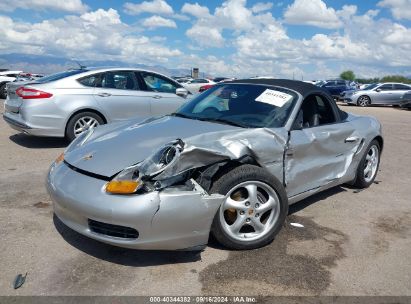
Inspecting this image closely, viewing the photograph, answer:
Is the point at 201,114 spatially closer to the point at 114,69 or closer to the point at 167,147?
the point at 167,147

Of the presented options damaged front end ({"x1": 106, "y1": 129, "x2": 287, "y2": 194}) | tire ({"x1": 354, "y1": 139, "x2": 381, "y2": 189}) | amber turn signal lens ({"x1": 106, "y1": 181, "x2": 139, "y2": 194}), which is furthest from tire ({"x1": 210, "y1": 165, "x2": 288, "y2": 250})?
tire ({"x1": 354, "y1": 139, "x2": 381, "y2": 189})

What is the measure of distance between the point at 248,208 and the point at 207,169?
1.64ft

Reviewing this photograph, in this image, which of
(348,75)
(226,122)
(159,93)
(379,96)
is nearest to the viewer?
(226,122)

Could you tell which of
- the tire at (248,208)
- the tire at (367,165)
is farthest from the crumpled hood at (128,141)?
the tire at (367,165)

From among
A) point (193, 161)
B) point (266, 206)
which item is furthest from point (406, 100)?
point (193, 161)

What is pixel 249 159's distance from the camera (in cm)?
354

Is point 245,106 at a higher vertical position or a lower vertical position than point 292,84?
lower

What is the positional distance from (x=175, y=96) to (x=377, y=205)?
4.66 m

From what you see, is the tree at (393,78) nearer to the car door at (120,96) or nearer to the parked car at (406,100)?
the parked car at (406,100)

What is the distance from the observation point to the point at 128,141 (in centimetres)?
363

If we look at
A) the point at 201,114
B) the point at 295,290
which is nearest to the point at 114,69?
the point at 201,114

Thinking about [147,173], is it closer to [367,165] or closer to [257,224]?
[257,224]

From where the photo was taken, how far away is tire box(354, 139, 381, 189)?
5.19 metres

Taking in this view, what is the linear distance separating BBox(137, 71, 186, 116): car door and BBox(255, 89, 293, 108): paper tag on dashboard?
3.80m
